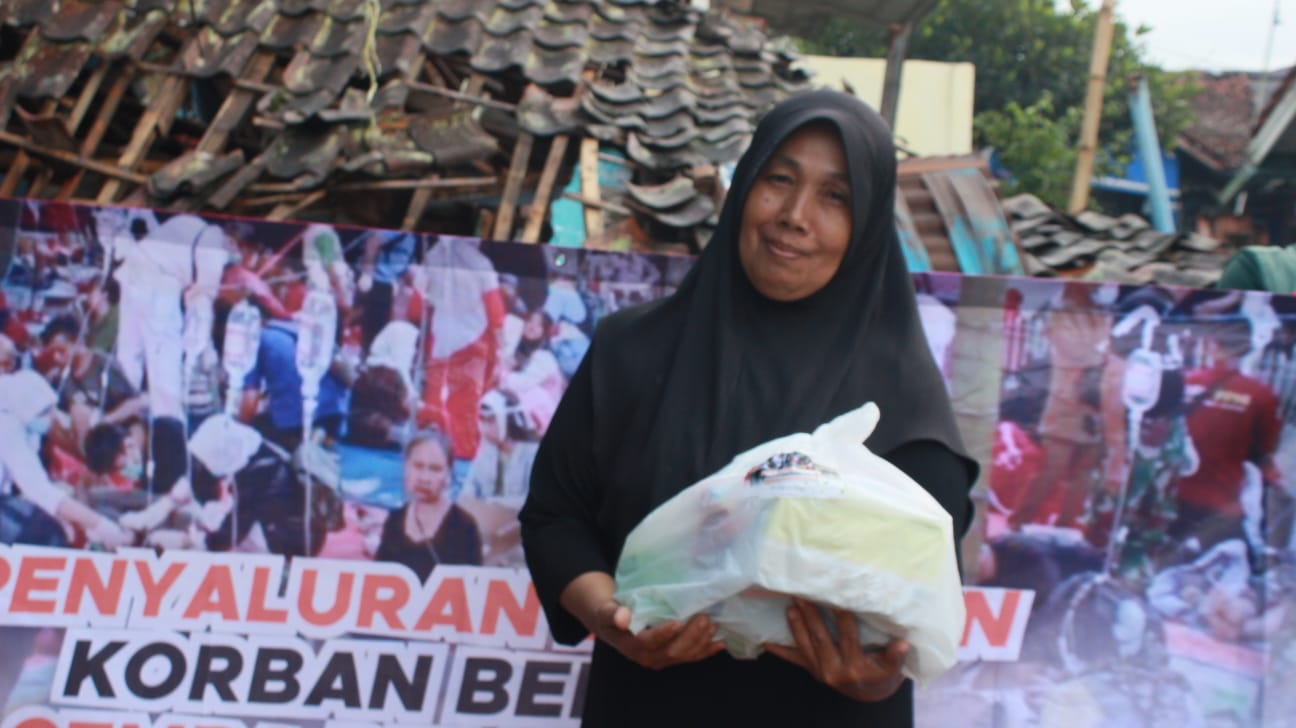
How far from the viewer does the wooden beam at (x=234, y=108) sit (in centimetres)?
502

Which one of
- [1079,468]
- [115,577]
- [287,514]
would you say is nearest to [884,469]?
[1079,468]

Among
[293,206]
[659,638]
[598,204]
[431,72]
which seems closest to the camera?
[659,638]

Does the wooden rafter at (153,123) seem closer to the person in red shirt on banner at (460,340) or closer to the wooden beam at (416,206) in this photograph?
the wooden beam at (416,206)

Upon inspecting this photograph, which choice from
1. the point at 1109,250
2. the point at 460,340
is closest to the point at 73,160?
the point at 460,340

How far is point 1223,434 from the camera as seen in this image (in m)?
2.73

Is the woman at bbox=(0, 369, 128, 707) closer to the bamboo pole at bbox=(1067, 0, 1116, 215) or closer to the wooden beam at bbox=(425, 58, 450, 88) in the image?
the wooden beam at bbox=(425, 58, 450, 88)

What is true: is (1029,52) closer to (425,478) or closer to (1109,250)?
(1109,250)

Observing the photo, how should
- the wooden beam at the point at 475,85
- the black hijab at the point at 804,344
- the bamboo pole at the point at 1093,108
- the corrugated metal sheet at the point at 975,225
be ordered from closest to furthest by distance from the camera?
1. the black hijab at the point at 804,344
2. the corrugated metal sheet at the point at 975,225
3. the wooden beam at the point at 475,85
4. the bamboo pole at the point at 1093,108

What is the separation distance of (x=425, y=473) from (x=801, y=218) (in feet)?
4.52

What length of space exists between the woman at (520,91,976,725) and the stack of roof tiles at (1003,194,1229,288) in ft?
11.2

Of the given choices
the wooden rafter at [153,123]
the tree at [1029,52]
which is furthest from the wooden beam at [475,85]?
the tree at [1029,52]

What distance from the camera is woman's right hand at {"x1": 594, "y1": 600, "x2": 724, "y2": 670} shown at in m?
1.50

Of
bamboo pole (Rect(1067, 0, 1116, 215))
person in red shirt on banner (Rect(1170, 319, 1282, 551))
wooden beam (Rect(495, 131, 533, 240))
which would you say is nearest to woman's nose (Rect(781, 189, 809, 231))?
person in red shirt on banner (Rect(1170, 319, 1282, 551))

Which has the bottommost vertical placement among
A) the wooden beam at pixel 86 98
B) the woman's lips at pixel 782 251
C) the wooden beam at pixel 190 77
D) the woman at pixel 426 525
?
the woman at pixel 426 525
